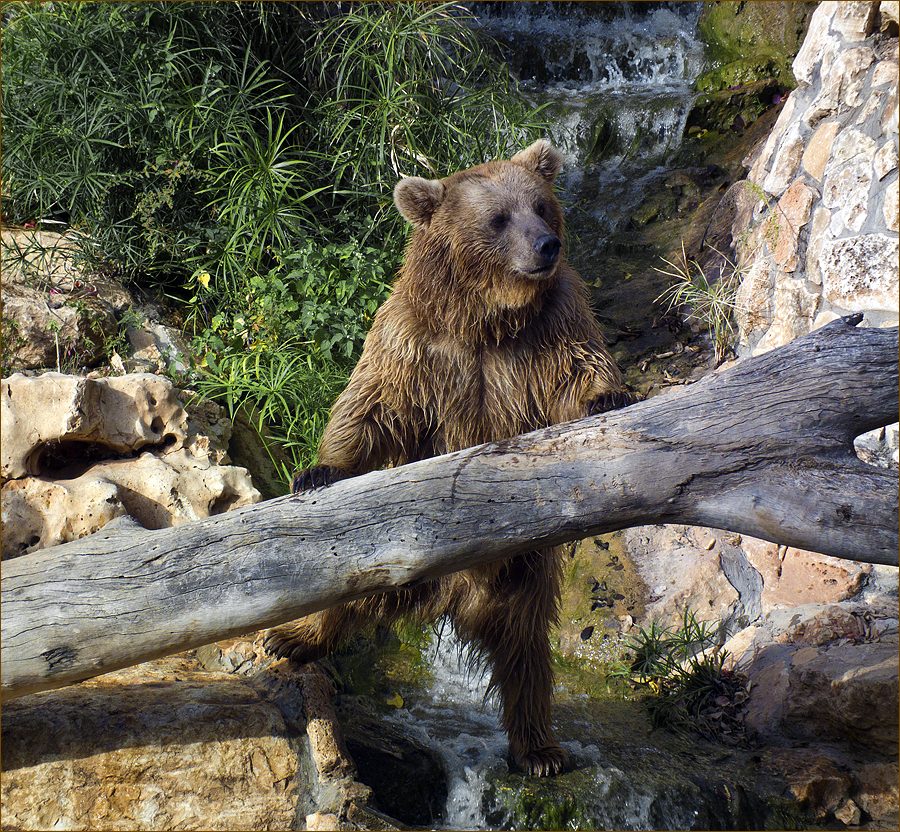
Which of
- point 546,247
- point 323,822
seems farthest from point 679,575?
point 323,822

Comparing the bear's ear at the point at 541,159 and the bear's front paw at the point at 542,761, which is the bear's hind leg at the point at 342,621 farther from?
the bear's ear at the point at 541,159

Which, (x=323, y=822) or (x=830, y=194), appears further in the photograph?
(x=830, y=194)

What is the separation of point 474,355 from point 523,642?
121cm

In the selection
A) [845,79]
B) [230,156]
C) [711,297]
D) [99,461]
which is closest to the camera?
[99,461]

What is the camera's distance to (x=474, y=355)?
3488 mm

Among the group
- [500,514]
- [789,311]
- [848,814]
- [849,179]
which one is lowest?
[848,814]

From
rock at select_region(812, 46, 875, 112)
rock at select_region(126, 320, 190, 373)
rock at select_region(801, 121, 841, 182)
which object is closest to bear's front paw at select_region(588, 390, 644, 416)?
rock at select_region(801, 121, 841, 182)

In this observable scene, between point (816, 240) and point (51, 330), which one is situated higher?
point (816, 240)

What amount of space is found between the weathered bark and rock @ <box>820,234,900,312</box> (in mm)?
1818

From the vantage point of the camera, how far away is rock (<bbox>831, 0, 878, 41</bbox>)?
15.7ft

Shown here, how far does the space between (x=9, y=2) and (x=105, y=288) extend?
1985 millimetres

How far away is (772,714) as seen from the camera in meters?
4.09

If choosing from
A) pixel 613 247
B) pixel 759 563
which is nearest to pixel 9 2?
pixel 613 247

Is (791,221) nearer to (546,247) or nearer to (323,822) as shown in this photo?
(546,247)
